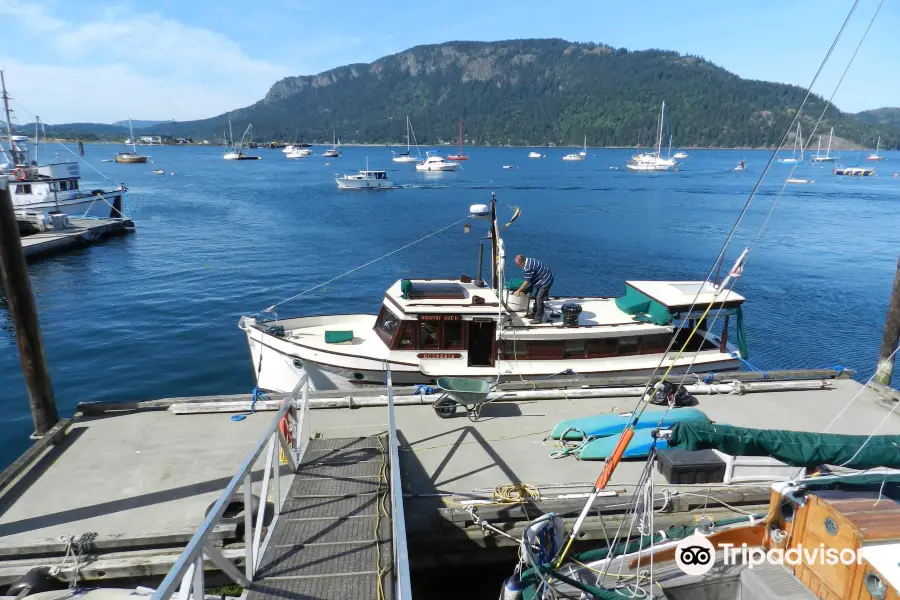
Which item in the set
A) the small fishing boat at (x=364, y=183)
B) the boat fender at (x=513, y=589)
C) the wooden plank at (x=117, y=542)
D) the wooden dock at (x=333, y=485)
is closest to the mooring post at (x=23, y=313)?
the wooden dock at (x=333, y=485)

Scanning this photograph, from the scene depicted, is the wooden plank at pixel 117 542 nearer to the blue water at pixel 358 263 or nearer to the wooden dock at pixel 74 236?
the blue water at pixel 358 263

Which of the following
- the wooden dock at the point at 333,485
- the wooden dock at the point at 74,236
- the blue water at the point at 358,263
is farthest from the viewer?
the wooden dock at the point at 74,236

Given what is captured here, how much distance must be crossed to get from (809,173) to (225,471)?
494 ft

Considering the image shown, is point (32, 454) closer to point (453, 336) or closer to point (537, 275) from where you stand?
point (453, 336)

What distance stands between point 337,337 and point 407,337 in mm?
2275

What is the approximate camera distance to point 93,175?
114438 millimetres

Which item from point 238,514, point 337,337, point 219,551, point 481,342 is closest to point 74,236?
point 337,337

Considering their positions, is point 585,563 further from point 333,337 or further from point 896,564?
point 333,337

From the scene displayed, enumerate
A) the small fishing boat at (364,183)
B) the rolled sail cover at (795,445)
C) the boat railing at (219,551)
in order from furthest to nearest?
1. the small fishing boat at (364,183)
2. the rolled sail cover at (795,445)
3. the boat railing at (219,551)

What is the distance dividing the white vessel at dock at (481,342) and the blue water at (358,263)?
6728mm

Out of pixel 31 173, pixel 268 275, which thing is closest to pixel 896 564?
pixel 268 275

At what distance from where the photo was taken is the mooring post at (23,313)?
32.0 feet

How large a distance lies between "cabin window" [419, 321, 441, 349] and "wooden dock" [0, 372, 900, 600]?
325cm

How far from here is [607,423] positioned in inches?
433
